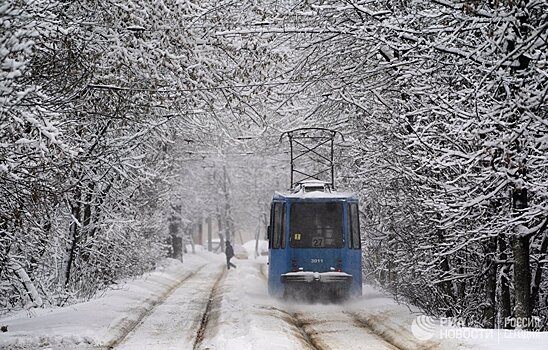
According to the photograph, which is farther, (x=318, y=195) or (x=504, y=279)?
(x=318, y=195)

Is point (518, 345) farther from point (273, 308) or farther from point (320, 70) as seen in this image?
point (273, 308)

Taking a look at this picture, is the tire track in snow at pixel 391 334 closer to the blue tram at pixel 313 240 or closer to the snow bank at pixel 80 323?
the blue tram at pixel 313 240

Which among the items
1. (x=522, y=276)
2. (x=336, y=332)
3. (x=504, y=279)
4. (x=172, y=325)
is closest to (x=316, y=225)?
(x=172, y=325)

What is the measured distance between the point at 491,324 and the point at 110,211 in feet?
39.5

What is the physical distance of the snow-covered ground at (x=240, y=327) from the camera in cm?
1075

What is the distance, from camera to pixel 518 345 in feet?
29.6

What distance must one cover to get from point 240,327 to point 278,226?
7414mm

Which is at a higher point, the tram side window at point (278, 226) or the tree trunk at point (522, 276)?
the tram side window at point (278, 226)

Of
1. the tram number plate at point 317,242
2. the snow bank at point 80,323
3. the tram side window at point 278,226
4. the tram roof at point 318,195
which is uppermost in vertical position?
the tram roof at point 318,195

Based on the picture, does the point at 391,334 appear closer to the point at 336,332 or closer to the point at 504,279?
the point at 336,332

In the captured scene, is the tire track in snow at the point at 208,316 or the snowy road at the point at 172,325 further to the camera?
the tire track in snow at the point at 208,316

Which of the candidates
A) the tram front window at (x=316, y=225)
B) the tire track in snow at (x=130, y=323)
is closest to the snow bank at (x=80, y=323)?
the tire track in snow at (x=130, y=323)

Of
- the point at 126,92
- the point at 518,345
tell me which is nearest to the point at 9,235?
the point at 126,92

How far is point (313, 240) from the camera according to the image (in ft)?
65.7
